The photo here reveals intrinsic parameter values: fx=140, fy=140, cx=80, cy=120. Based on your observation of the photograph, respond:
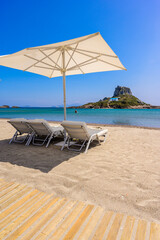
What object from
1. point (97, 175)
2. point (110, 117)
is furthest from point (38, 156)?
point (110, 117)

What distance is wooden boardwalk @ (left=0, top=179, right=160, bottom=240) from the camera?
4.29 ft

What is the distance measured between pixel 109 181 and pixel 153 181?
0.75m

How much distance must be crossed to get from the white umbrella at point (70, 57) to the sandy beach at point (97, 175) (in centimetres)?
239

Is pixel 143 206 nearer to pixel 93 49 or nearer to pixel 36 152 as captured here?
pixel 36 152

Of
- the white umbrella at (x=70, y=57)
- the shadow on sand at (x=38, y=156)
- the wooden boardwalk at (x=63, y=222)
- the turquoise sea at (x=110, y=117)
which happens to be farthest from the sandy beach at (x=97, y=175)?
the turquoise sea at (x=110, y=117)

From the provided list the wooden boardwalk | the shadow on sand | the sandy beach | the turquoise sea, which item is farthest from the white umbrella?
the turquoise sea

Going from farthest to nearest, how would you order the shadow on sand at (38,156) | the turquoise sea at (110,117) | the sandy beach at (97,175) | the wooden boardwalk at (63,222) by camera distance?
the turquoise sea at (110,117), the shadow on sand at (38,156), the sandy beach at (97,175), the wooden boardwalk at (63,222)

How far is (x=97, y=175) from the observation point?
2574 mm

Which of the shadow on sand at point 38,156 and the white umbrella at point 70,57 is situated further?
the white umbrella at point 70,57

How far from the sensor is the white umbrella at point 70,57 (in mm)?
3420

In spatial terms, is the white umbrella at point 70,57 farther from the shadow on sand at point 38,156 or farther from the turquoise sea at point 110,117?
the turquoise sea at point 110,117

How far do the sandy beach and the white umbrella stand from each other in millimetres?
2391

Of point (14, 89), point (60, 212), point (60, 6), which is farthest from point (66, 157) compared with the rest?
point (14, 89)

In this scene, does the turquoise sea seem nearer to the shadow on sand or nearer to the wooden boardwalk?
the shadow on sand
